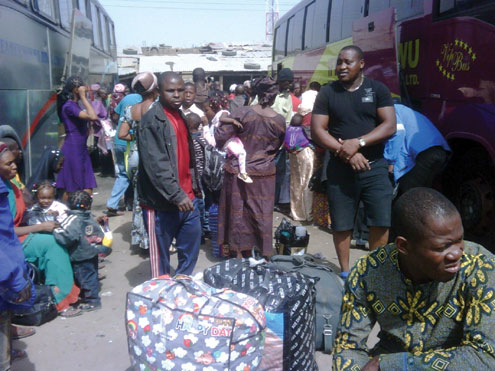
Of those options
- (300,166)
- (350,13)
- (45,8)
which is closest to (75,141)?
(45,8)

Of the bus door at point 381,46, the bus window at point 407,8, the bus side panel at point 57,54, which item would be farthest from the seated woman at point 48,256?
the bus window at point 407,8

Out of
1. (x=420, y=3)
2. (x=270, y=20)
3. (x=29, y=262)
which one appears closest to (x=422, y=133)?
(x=420, y=3)

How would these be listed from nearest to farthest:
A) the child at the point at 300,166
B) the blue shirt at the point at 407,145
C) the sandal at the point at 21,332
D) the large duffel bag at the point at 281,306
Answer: the large duffel bag at the point at 281,306, the sandal at the point at 21,332, the blue shirt at the point at 407,145, the child at the point at 300,166

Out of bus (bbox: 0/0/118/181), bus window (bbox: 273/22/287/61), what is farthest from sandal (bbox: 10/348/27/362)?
bus window (bbox: 273/22/287/61)

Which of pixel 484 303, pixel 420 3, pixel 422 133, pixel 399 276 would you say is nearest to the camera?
pixel 484 303

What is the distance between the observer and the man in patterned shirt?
176 cm

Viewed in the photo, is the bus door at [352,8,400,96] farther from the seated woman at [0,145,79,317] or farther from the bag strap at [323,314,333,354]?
the seated woman at [0,145,79,317]

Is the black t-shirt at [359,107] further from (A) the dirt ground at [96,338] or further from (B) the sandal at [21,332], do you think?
(B) the sandal at [21,332]

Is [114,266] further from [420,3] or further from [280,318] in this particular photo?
[420,3]

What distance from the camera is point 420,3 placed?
6.33 m

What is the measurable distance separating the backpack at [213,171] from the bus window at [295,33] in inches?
329

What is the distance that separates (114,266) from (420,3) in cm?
465

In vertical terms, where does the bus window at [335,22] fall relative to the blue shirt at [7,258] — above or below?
above

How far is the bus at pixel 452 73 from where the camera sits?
5070 mm
